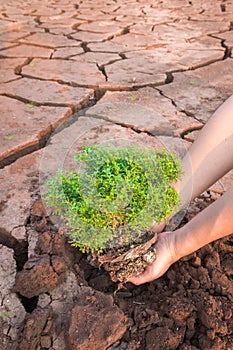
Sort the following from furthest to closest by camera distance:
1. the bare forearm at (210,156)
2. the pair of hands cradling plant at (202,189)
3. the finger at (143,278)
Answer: the bare forearm at (210,156), the finger at (143,278), the pair of hands cradling plant at (202,189)

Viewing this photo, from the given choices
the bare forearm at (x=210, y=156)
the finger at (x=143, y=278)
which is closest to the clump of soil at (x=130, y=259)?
the finger at (x=143, y=278)

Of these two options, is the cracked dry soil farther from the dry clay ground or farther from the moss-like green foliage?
the moss-like green foliage

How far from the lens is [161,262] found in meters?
1.19

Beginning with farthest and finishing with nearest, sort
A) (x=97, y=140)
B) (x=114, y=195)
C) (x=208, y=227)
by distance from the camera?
(x=97, y=140)
(x=208, y=227)
(x=114, y=195)

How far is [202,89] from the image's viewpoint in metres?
2.59

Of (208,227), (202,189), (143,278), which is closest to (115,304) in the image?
(143,278)

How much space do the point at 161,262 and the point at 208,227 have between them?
20cm

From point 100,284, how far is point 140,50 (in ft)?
8.75

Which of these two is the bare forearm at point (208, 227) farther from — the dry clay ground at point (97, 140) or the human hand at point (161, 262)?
the dry clay ground at point (97, 140)

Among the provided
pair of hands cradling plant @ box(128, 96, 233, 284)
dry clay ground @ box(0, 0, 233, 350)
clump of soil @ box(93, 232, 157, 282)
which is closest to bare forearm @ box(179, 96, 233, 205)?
pair of hands cradling plant @ box(128, 96, 233, 284)

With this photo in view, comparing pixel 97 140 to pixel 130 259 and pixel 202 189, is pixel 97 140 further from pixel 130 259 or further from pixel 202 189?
pixel 130 259

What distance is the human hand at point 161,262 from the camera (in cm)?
119

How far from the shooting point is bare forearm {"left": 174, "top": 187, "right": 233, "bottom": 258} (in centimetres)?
105

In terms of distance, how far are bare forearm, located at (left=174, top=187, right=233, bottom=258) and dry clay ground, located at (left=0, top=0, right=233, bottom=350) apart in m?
0.12
